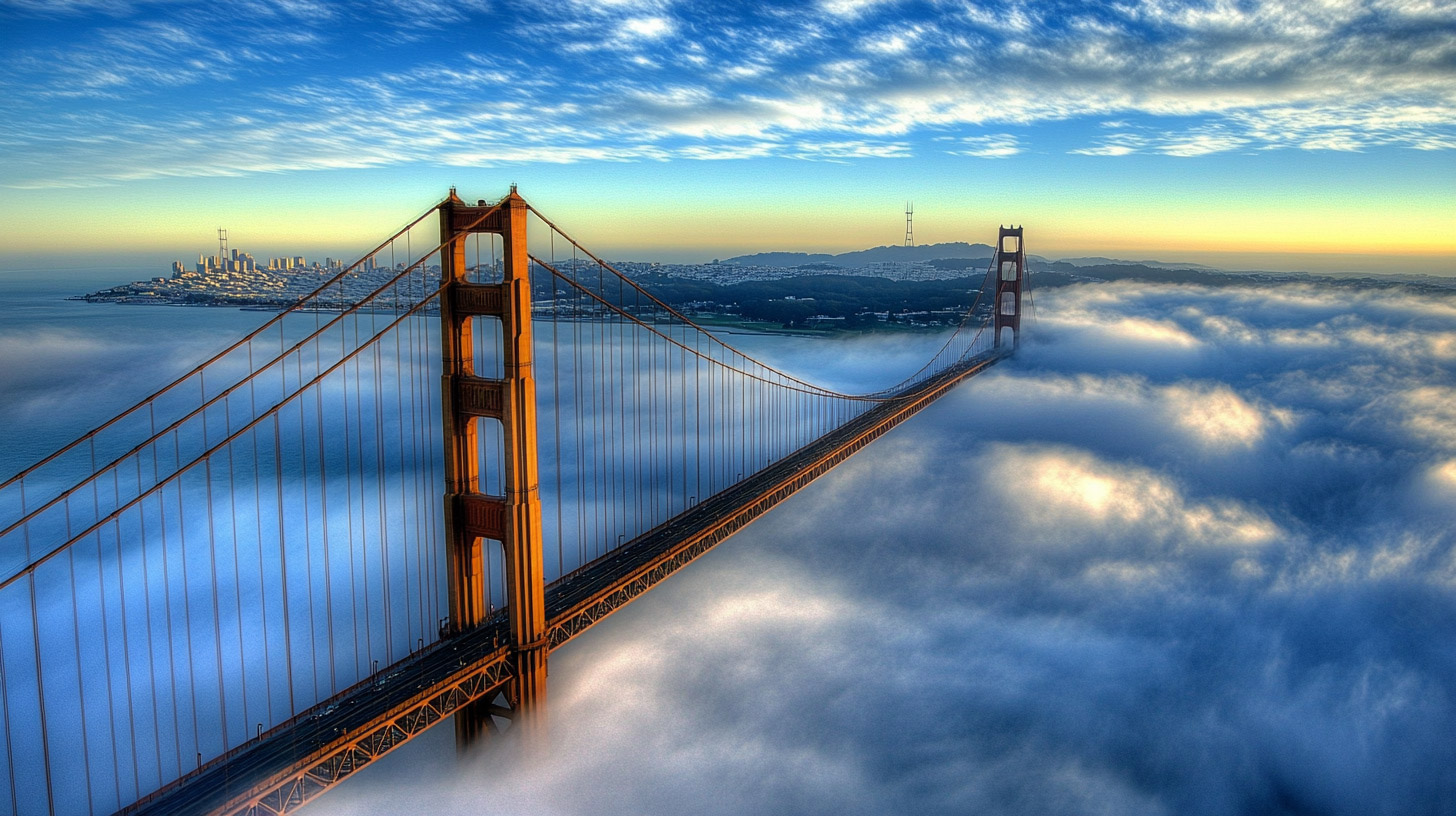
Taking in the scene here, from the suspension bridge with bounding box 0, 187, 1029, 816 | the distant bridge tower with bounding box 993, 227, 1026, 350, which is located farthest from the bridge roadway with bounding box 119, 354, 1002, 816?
the distant bridge tower with bounding box 993, 227, 1026, 350

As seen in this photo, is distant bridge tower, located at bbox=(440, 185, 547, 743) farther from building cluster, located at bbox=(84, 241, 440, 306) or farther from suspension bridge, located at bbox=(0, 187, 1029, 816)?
building cluster, located at bbox=(84, 241, 440, 306)

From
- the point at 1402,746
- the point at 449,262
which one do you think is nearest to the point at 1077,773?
the point at 1402,746

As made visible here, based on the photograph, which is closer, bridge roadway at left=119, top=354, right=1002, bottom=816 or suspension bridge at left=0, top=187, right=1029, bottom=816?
bridge roadway at left=119, top=354, right=1002, bottom=816

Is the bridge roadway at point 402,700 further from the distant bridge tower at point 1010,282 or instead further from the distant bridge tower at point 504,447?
the distant bridge tower at point 1010,282

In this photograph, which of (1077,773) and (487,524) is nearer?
(487,524)

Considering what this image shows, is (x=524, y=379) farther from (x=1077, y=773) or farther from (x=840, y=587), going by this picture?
(x=840, y=587)

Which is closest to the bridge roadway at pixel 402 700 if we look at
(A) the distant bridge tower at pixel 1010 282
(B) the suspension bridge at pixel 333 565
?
(B) the suspension bridge at pixel 333 565

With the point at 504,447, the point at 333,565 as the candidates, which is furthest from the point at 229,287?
the point at 504,447
